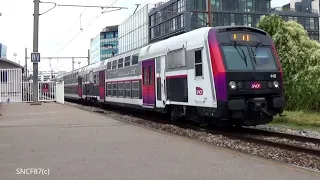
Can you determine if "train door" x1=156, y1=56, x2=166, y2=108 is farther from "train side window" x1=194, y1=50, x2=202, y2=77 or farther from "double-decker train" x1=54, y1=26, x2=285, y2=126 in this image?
"train side window" x1=194, y1=50, x2=202, y2=77

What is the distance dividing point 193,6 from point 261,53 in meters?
60.7

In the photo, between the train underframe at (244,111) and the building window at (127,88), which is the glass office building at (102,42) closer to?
the building window at (127,88)

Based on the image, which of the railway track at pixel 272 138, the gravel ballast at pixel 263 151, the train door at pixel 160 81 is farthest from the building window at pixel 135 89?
the gravel ballast at pixel 263 151

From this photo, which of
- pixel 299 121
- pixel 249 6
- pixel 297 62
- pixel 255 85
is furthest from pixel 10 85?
pixel 249 6

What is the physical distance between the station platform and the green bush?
38.3 ft

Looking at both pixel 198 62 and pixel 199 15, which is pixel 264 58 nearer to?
pixel 198 62

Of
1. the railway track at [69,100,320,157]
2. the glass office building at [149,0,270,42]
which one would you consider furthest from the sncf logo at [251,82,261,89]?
the glass office building at [149,0,270,42]

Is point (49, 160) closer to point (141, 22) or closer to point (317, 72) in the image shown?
point (317, 72)

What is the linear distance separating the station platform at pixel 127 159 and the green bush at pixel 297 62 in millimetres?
11689

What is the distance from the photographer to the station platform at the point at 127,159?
264 inches

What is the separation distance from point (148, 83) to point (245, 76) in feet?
20.9

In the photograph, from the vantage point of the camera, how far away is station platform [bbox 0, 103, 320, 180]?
670 centimetres

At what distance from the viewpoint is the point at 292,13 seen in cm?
9031

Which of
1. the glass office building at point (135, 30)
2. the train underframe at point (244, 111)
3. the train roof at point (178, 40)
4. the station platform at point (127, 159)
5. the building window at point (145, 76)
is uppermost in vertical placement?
the glass office building at point (135, 30)
